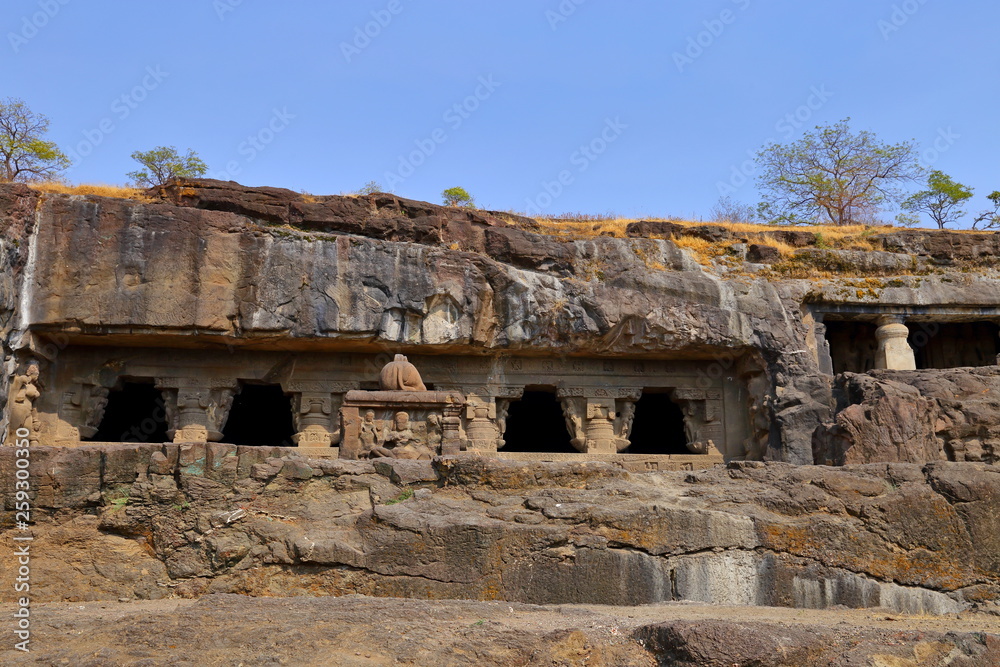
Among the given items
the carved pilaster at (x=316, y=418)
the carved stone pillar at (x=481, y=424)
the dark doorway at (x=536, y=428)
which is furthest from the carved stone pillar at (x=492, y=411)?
the dark doorway at (x=536, y=428)

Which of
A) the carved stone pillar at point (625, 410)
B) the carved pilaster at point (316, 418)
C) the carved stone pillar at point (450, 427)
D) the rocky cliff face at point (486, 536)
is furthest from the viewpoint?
the carved stone pillar at point (625, 410)

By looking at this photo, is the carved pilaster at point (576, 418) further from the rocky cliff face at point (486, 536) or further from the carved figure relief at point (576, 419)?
the rocky cliff face at point (486, 536)

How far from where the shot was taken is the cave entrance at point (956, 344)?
1995 centimetres

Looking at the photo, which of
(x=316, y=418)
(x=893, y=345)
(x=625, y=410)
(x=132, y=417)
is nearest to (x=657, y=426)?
(x=625, y=410)

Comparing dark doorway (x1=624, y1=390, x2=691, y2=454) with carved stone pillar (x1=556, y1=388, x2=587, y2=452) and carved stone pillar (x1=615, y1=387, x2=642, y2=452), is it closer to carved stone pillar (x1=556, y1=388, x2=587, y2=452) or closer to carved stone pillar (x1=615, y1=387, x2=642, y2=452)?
carved stone pillar (x1=615, y1=387, x2=642, y2=452)

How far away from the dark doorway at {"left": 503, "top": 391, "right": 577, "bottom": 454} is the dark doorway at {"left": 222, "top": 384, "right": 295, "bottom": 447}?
525 centimetres

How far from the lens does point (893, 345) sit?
17.8 meters

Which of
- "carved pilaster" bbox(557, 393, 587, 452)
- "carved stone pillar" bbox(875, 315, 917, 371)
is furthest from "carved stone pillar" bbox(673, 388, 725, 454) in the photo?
"carved stone pillar" bbox(875, 315, 917, 371)

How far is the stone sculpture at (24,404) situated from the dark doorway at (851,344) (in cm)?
1613

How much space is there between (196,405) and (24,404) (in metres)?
2.83

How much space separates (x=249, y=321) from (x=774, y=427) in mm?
9890

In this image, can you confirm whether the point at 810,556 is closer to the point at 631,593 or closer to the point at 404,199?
the point at 631,593

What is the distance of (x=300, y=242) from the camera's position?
15.8 m

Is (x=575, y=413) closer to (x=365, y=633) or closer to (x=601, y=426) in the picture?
(x=601, y=426)
